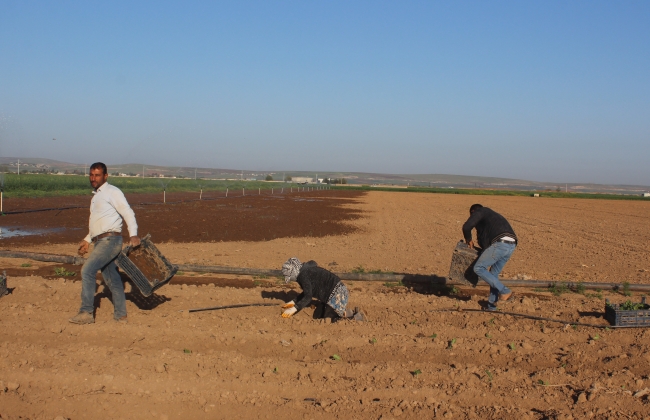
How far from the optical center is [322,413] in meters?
4.25

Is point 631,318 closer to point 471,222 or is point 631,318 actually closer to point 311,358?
point 471,222

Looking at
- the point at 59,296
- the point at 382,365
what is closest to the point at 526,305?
the point at 382,365

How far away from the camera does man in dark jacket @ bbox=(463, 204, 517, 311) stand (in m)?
6.98

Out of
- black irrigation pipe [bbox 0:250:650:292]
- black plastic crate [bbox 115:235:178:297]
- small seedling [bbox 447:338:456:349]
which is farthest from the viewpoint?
black irrigation pipe [bbox 0:250:650:292]

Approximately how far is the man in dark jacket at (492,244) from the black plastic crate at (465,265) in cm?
20

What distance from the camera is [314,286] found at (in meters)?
6.33

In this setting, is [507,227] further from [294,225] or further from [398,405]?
[294,225]

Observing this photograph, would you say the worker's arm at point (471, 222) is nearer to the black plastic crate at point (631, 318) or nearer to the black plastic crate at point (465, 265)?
the black plastic crate at point (465, 265)

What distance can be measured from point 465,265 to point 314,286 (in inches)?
87.0

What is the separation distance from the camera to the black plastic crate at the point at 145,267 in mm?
6133

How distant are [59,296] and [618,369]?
20.8 feet

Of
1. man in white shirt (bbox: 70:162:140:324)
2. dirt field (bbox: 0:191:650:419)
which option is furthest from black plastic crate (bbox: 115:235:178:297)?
dirt field (bbox: 0:191:650:419)

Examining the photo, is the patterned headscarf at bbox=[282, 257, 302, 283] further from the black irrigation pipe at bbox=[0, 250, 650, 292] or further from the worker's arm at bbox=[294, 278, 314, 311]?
the black irrigation pipe at bbox=[0, 250, 650, 292]

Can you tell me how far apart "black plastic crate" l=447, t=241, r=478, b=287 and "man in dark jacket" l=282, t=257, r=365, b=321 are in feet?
5.87
